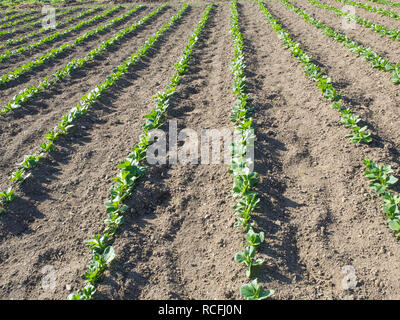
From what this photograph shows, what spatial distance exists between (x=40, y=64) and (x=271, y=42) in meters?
8.61

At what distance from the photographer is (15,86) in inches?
381

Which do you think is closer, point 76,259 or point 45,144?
point 76,259

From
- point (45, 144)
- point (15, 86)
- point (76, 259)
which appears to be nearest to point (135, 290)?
point (76, 259)

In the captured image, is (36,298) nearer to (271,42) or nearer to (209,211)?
(209,211)

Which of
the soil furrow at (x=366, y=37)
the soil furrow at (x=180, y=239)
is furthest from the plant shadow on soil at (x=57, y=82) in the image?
the soil furrow at (x=366, y=37)

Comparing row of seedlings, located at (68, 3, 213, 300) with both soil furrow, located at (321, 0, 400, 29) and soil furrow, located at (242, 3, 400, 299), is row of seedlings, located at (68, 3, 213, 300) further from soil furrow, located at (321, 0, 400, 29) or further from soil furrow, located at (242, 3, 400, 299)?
soil furrow, located at (321, 0, 400, 29)

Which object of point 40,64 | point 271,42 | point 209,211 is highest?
point 271,42

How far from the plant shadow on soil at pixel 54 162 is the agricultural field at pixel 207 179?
0.10 ft

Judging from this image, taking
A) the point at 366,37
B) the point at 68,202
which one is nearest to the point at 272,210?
the point at 68,202

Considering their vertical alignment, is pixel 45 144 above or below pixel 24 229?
above

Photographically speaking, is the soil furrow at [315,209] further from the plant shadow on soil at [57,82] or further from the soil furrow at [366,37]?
the plant shadow on soil at [57,82]

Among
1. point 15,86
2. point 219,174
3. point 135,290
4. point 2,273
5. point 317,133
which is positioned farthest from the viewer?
point 15,86

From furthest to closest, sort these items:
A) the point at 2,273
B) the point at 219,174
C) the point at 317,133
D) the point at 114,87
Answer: the point at 114,87
the point at 317,133
the point at 219,174
the point at 2,273

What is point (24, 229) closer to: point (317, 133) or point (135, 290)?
point (135, 290)
